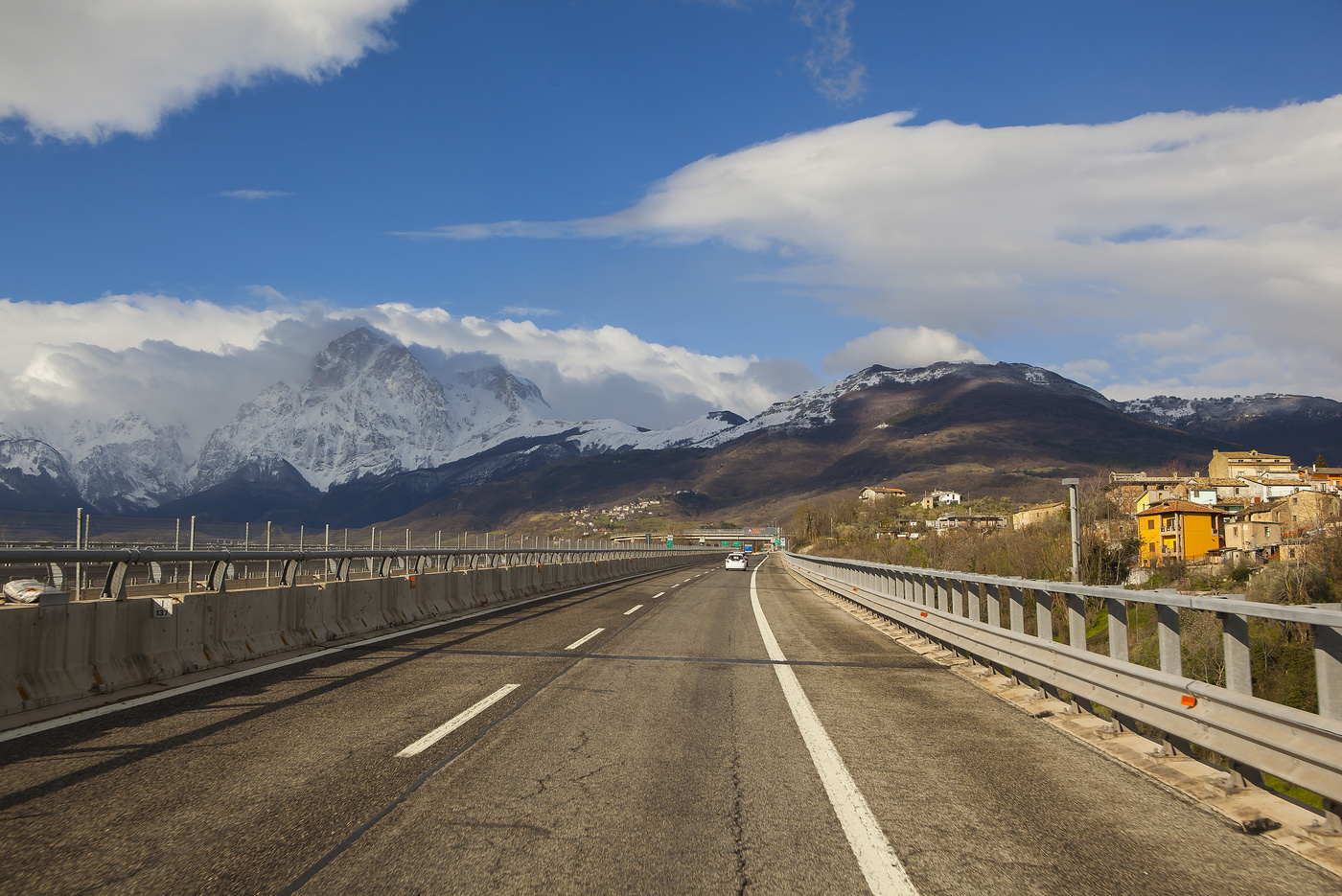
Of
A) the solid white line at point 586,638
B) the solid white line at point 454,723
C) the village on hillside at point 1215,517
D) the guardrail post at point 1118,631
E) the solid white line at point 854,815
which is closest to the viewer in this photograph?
the solid white line at point 854,815

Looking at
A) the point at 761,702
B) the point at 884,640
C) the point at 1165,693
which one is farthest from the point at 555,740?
the point at 884,640

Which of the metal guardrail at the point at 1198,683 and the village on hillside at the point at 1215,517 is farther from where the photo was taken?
the village on hillside at the point at 1215,517

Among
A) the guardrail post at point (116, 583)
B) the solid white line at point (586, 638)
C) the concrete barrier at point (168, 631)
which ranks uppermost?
the guardrail post at point (116, 583)

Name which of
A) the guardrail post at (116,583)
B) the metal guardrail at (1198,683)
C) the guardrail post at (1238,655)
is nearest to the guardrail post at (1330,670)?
the metal guardrail at (1198,683)

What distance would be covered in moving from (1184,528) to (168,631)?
64.5 m

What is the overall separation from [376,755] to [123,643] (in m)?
4.04

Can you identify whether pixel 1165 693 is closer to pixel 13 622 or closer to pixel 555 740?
pixel 555 740

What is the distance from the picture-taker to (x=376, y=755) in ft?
19.8

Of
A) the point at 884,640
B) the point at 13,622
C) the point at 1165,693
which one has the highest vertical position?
the point at 13,622

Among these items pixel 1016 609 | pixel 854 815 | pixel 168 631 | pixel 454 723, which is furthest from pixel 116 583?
pixel 1016 609

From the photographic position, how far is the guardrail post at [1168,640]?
19.4 feet

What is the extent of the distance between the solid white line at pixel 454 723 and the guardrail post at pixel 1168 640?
211 inches

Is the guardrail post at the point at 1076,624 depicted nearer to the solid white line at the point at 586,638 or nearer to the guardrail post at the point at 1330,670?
the guardrail post at the point at 1330,670

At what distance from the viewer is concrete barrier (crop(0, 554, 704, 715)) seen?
7184 millimetres
